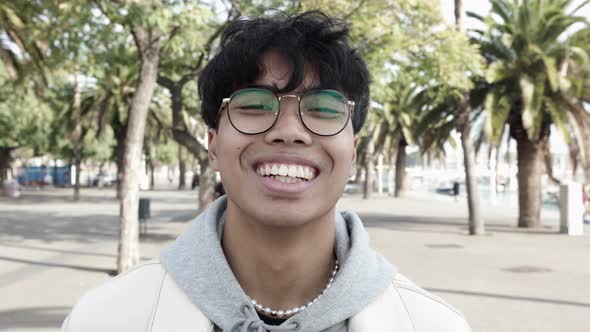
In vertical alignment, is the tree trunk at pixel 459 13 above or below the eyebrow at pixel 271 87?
above

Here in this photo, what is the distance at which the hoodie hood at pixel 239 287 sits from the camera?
5.27 feet

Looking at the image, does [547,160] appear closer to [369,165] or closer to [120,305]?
[369,165]

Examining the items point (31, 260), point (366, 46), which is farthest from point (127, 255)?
point (366, 46)

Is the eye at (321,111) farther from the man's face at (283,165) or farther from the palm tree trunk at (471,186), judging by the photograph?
the palm tree trunk at (471,186)

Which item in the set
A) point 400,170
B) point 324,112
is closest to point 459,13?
point 324,112

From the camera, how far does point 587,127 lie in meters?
16.8

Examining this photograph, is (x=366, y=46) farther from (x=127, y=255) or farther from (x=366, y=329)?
(x=366, y=329)

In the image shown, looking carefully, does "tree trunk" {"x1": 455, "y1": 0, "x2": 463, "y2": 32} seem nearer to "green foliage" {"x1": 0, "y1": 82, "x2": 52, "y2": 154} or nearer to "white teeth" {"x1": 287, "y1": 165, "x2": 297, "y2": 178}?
"white teeth" {"x1": 287, "y1": 165, "x2": 297, "y2": 178}

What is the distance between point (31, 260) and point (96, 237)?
4.13 m

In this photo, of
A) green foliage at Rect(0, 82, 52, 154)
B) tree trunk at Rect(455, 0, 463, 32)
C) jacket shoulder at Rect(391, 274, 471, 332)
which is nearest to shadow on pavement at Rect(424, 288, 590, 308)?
jacket shoulder at Rect(391, 274, 471, 332)

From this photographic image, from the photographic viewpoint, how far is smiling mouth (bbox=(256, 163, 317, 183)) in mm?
1588

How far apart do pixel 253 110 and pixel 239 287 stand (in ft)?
1.65

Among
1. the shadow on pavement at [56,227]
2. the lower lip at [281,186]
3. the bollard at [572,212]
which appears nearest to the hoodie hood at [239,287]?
the lower lip at [281,186]

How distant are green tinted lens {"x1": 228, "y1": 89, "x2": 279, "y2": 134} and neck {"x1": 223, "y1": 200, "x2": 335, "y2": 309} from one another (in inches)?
10.6
